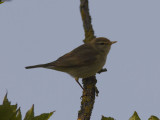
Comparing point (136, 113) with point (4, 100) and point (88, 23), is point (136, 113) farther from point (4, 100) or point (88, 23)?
point (88, 23)

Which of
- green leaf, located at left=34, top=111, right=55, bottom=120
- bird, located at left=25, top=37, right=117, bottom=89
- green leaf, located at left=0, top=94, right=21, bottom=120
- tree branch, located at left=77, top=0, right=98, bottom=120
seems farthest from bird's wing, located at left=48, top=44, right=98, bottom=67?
green leaf, located at left=0, top=94, right=21, bottom=120

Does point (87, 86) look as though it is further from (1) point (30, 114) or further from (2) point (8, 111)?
(2) point (8, 111)

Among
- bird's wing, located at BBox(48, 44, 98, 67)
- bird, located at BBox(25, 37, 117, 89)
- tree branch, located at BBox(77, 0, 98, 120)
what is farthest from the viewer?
bird's wing, located at BBox(48, 44, 98, 67)

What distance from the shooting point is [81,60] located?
6.68m

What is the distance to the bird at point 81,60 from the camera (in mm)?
6496

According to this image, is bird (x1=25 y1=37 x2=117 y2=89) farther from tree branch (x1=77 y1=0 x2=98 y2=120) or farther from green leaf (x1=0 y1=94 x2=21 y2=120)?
green leaf (x1=0 y1=94 x2=21 y2=120)

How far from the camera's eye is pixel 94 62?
6508mm

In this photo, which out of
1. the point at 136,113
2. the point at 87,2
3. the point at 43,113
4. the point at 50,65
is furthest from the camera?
the point at 50,65

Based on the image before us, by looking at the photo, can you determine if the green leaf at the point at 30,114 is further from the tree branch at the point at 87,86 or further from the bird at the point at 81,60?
the bird at the point at 81,60

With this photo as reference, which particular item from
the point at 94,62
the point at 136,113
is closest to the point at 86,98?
the point at 94,62

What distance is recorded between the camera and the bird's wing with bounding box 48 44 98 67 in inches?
260

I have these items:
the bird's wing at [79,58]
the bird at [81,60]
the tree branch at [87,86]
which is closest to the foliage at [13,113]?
the tree branch at [87,86]

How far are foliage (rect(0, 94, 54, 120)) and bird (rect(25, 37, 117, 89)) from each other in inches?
154

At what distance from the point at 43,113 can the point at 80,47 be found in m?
4.42
